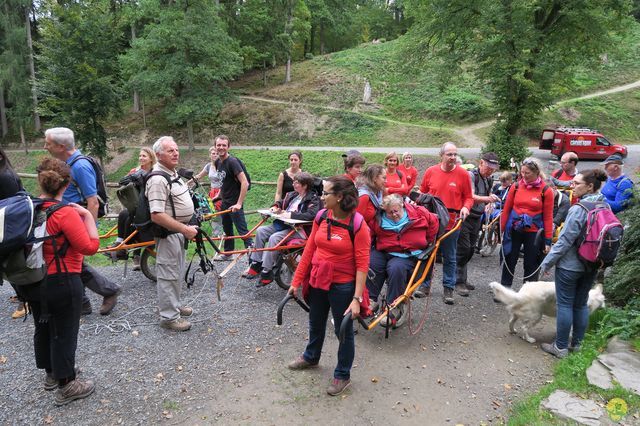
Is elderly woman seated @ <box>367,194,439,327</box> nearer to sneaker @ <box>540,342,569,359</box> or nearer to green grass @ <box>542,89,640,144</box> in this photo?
sneaker @ <box>540,342,569,359</box>

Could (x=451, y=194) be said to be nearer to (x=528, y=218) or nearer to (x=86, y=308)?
(x=528, y=218)

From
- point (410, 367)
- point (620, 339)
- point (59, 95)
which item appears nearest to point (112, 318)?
point (410, 367)

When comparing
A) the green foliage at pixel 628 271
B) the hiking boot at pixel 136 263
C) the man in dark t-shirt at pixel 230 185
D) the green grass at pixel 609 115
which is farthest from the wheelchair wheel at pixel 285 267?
the green grass at pixel 609 115

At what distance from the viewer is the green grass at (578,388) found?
340cm

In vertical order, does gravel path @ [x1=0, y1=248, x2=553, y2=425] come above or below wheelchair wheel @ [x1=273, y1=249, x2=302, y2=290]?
below

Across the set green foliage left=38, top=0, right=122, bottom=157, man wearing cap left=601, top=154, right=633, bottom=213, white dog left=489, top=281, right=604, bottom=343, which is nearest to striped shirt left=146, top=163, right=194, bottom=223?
white dog left=489, top=281, right=604, bottom=343

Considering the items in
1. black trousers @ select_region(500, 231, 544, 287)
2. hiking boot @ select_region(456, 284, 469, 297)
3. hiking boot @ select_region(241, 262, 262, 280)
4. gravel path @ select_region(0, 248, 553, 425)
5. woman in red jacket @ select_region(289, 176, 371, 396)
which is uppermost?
woman in red jacket @ select_region(289, 176, 371, 396)

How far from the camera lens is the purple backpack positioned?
380 centimetres

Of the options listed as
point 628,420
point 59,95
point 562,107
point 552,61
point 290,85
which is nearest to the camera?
point 628,420

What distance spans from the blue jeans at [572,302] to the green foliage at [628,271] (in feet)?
3.45

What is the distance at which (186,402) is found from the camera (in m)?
3.54

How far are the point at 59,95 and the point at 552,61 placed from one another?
69.5ft

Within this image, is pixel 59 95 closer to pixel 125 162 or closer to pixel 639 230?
pixel 125 162

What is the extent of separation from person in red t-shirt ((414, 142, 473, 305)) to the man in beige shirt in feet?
10.5
